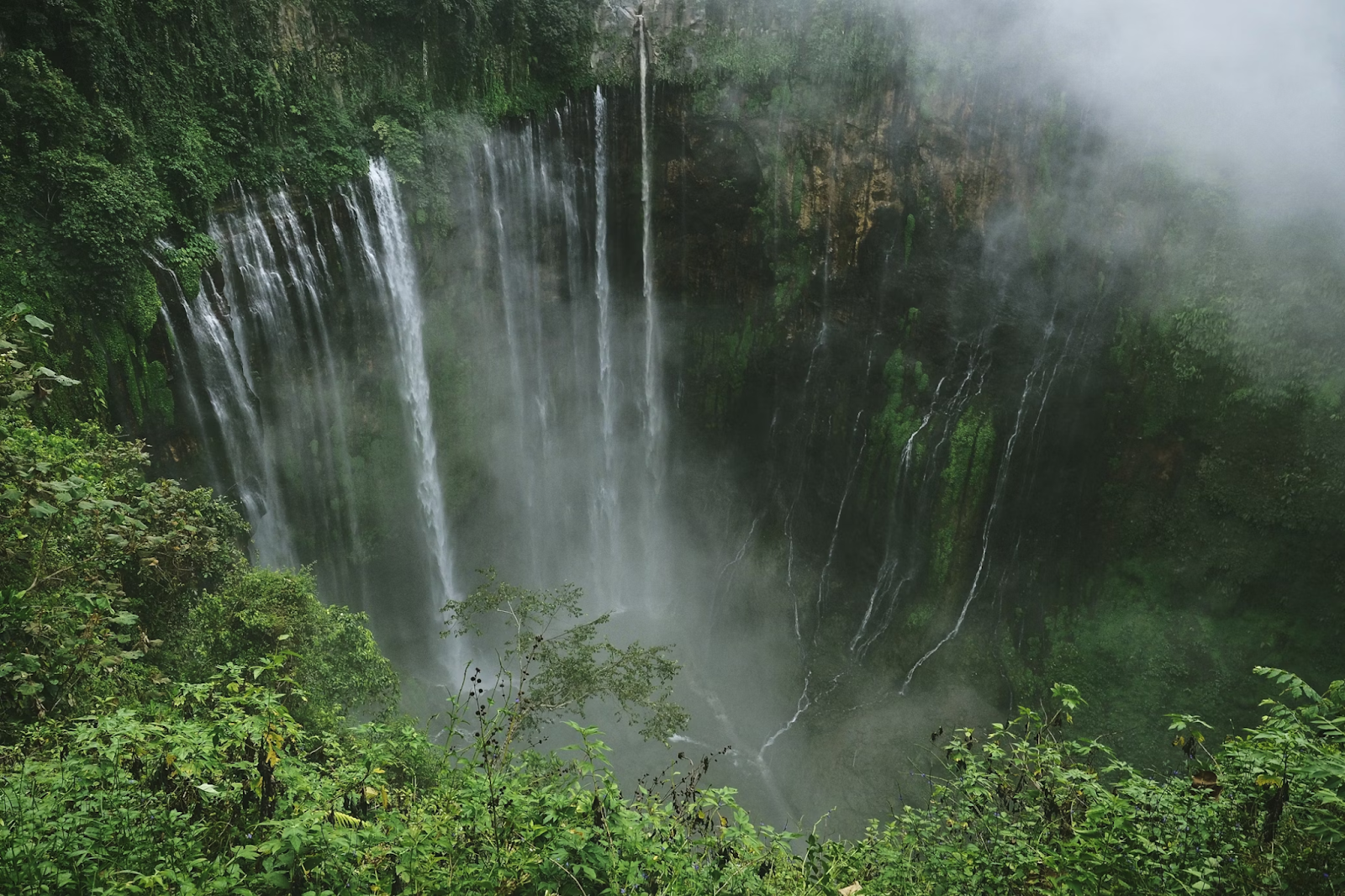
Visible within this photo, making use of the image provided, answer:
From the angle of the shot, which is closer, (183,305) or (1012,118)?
(183,305)

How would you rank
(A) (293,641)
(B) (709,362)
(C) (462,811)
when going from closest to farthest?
(C) (462,811)
(A) (293,641)
(B) (709,362)

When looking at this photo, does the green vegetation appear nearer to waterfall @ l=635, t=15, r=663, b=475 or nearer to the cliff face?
waterfall @ l=635, t=15, r=663, b=475

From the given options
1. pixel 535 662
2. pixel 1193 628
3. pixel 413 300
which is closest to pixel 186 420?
pixel 413 300

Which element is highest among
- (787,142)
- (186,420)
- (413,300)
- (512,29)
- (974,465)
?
(512,29)

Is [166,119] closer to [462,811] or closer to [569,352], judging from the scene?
[569,352]

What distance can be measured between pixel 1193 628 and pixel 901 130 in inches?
350

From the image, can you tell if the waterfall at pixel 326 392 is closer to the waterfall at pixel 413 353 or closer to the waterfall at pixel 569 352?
the waterfall at pixel 413 353

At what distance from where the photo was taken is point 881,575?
13.8m

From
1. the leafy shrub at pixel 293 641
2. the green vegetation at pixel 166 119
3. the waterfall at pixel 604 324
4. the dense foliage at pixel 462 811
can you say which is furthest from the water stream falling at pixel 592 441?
the dense foliage at pixel 462 811

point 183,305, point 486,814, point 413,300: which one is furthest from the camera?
point 413,300

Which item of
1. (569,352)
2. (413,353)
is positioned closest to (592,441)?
(569,352)

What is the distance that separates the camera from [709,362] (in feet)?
49.2

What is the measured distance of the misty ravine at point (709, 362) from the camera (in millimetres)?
9109

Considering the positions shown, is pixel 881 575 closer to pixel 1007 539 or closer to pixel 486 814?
pixel 1007 539
